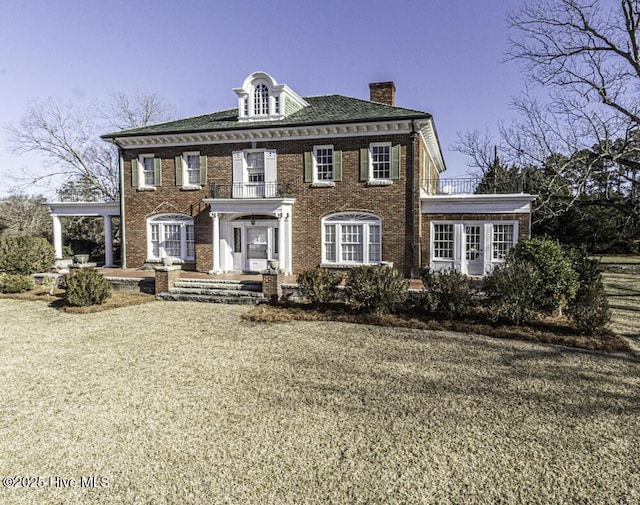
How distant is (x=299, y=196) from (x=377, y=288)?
23.4 ft

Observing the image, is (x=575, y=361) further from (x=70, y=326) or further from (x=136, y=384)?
(x=70, y=326)

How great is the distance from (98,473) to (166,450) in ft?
2.32

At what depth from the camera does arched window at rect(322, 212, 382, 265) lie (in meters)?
16.7

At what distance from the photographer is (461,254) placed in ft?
54.3

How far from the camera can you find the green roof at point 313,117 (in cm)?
1614

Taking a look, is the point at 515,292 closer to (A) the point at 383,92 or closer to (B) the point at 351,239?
(B) the point at 351,239

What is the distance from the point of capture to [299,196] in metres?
17.4

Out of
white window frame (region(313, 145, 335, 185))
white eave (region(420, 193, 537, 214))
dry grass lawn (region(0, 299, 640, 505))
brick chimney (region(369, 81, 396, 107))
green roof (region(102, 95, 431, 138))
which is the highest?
brick chimney (region(369, 81, 396, 107))

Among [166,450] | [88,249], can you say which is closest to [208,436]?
[166,450]

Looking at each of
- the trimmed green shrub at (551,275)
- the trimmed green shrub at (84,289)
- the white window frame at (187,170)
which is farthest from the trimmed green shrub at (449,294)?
the white window frame at (187,170)

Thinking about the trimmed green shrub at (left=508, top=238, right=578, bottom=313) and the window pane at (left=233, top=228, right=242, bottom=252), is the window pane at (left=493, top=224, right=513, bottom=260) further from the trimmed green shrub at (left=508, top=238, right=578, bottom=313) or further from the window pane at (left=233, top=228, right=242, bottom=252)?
the window pane at (left=233, top=228, right=242, bottom=252)

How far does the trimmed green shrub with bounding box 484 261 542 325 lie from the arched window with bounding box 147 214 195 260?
13047mm

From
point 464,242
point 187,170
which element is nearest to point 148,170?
point 187,170

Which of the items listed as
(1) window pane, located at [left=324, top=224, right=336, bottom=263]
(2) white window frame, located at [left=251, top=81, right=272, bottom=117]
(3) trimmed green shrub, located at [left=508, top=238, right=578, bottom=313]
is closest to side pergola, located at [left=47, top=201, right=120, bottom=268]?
(2) white window frame, located at [left=251, top=81, right=272, bottom=117]
